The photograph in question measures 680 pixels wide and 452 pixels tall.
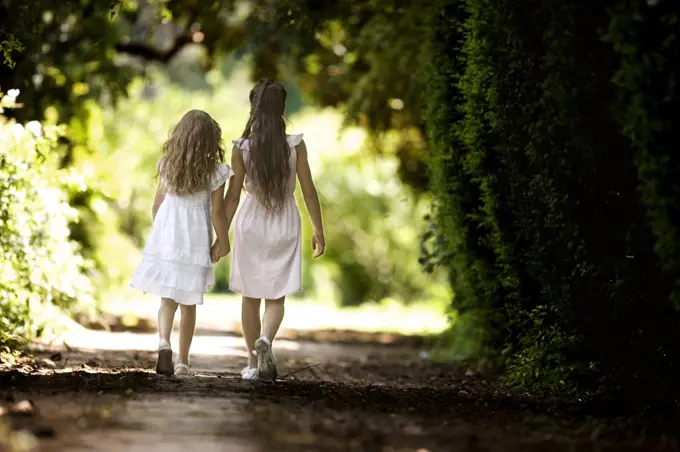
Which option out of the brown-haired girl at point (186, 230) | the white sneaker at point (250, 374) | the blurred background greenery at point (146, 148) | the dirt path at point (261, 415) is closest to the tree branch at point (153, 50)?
the blurred background greenery at point (146, 148)

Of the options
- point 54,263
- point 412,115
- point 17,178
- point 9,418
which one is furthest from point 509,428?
point 412,115

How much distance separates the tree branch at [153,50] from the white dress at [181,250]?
768 centimetres

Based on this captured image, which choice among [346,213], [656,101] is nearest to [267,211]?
[656,101]

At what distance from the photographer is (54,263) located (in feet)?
32.0

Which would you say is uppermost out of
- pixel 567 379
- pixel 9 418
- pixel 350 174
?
pixel 350 174

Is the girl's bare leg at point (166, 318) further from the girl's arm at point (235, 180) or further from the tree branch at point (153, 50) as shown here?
the tree branch at point (153, 50)

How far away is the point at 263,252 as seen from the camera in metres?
8.19

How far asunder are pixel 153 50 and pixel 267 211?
324 inches

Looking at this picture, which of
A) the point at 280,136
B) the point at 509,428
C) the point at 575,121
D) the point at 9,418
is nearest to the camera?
the point at 9,418

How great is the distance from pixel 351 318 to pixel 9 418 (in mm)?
17118

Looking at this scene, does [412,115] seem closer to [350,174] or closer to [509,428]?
[509,428]

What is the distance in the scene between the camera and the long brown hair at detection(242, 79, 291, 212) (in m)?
8.10

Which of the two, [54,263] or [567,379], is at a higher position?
[54,263]

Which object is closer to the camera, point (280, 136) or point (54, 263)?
point (280, 136)
